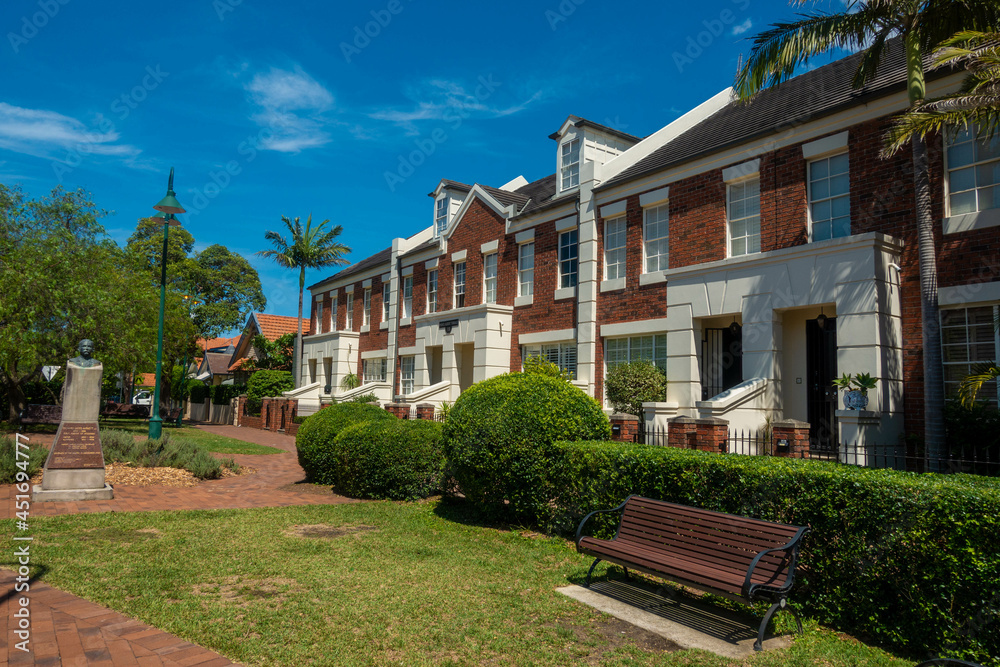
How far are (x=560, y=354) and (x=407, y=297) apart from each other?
33.9 feet

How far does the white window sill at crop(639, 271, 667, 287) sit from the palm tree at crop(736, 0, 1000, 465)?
5.39 meters

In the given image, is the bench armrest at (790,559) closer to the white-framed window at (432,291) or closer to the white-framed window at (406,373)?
the white-framed window at (432,291)

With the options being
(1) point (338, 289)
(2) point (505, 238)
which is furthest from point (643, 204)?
(1) point (338, 289)

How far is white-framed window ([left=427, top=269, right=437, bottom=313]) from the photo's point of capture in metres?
25.7

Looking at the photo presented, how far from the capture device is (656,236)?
1678 cm

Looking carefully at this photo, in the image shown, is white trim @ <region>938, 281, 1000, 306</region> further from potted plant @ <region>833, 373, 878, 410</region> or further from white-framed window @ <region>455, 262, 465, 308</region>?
white-framed window @ <region>455, 262, 465, 308</region>

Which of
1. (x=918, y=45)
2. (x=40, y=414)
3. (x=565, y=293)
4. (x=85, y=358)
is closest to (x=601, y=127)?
(x=565, y=293)

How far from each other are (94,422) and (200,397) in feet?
112

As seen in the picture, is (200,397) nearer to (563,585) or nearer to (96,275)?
(96,275)

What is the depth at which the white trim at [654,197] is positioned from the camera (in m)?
16.4

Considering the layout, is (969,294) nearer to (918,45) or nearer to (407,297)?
(918,45)

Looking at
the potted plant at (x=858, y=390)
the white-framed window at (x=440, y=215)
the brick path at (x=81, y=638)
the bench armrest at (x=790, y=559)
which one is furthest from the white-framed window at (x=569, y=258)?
the brick path at (x=81, y=638)

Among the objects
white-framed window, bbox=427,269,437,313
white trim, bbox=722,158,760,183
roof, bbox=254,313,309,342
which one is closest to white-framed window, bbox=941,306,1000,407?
white trim, bbox=722,158,760,183

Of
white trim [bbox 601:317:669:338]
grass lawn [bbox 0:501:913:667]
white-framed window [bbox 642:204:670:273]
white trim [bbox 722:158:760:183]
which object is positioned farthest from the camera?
white-framed window [bbox 642:204:670:273]
